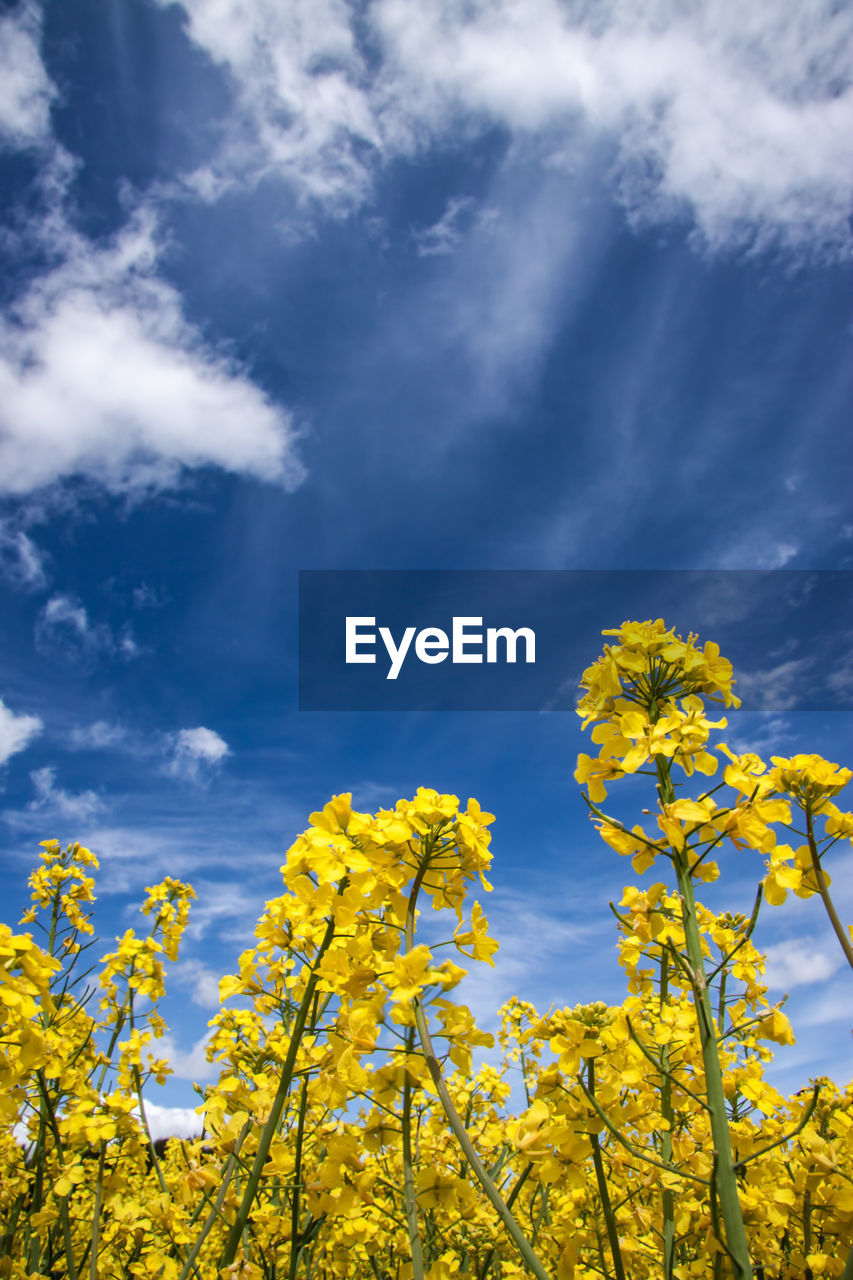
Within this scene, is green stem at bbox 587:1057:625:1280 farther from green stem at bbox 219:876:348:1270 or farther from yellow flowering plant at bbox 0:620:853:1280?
green stem at bbox 219:876:348:1270

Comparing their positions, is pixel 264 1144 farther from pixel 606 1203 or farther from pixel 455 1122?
pixel 606 1203

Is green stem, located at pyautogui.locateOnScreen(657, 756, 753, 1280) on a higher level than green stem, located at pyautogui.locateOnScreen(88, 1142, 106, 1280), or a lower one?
higher

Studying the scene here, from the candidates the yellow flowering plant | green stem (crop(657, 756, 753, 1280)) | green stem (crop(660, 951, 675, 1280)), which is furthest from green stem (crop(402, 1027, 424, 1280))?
green stem (crop(660, 951, 675, 1280))

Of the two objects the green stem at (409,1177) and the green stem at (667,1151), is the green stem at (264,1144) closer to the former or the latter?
the green stem at (409,1177)

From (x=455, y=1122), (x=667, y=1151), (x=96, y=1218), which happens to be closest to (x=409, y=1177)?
(x=455, y=1122)

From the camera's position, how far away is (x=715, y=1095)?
179cm

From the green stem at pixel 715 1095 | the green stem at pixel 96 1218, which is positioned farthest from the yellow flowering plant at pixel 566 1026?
the green stem at pixel 96 1218

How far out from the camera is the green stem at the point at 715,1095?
166 centimetres

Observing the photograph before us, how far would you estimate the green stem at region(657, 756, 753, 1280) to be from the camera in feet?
5.43

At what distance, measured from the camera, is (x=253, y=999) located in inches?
116

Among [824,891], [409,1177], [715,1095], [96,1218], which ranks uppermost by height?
[824,891]

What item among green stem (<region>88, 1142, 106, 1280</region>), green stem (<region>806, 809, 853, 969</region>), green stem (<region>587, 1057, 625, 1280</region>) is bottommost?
green stem (<region>88, 1142, 106, 1280</region>)

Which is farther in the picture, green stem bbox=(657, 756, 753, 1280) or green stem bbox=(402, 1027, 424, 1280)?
green stem bbox=(402, 1027, 424, 1280)

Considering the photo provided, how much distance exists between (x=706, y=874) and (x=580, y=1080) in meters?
0.80
